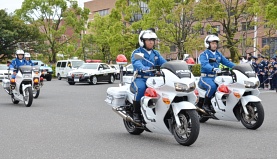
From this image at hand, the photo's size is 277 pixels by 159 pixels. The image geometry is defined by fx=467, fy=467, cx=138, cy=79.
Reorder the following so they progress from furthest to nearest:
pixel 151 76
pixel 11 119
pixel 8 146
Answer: pixel 11 119, pixel 151 76, pixel 8 146

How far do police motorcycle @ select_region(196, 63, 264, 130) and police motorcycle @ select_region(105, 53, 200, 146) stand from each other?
6.49 feet

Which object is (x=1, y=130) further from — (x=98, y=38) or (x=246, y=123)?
(x=98, y=38)

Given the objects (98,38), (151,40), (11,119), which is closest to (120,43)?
(98,38)

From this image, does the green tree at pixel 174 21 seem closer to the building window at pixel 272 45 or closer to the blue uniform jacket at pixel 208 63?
the building window at pixel 272 45

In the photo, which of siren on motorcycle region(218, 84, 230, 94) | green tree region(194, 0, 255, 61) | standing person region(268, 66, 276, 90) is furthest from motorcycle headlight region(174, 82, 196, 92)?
green tree region(194, 0, 255, 61)

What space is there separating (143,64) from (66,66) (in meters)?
31.1

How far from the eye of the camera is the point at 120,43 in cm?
4534

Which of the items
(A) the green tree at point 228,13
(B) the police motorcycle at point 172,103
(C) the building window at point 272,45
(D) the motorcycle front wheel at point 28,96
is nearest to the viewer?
(B) the police motorcycle at point 172,103

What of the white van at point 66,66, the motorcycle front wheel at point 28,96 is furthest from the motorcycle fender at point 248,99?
the white van at point 66,66

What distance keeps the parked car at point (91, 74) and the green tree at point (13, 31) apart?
24.9 m

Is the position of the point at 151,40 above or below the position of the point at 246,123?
above

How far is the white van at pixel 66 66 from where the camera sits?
38156 millimetres

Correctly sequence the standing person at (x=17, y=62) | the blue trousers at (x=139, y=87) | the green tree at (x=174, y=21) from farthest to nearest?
the green tree at (x=174, y=21), the standing person at (x=17, y=62), the blue trousers at (x=139, y=87)

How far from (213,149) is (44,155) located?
2.53m
